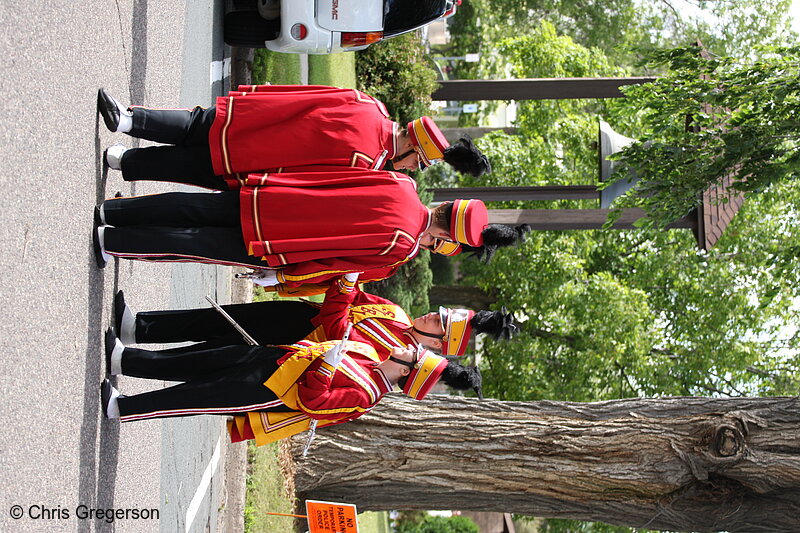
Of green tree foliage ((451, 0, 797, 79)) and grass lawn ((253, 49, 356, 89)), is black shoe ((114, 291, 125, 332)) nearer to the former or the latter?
grass lawn ((253, 49, 356, 89))

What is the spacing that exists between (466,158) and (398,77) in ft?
25.9

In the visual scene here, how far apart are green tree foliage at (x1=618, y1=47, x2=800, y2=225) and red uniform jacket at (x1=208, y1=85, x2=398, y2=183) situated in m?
3.96

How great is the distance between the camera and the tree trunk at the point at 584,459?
6852 mm

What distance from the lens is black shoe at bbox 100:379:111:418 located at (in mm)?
4469

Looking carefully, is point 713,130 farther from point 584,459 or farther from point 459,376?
point 459,376

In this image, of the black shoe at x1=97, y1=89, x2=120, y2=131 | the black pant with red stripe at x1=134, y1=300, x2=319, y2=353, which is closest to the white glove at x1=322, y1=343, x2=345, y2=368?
the black pant with red stripe at x1=134, y1=300, x2=319, y2=353

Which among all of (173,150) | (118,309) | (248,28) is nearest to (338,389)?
(118,309)

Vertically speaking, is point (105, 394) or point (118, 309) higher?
point (118, 309)

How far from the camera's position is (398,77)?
1244 centimetres

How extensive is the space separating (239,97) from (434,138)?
113 centimetres

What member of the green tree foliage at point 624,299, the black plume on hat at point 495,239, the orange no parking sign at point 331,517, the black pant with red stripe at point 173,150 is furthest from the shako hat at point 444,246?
the green tree foliage at point 624,299

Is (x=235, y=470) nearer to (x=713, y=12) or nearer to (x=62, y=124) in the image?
(x=62, y=124)

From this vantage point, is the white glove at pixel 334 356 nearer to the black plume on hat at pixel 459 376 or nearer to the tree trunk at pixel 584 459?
the black plume on hat at pixel 459 376

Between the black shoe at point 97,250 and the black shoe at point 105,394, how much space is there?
2.15 feet
